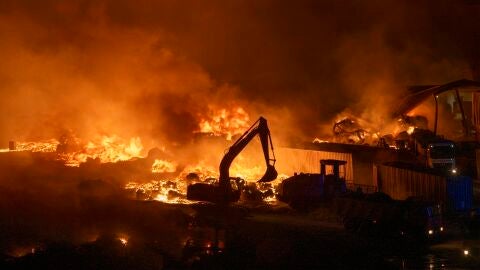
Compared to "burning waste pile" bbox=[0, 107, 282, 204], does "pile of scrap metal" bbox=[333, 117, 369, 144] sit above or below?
above

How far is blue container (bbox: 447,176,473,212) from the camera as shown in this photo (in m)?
20.3

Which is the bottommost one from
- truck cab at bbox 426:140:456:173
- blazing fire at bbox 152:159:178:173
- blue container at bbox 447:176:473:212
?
blue container at bbox 447:176:473:212

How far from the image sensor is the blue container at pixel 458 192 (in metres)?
20.3

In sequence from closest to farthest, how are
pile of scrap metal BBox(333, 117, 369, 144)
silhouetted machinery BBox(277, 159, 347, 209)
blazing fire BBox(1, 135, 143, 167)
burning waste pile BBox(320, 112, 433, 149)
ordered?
silhouetted machinery BBox(277, 159, 347, 209), burning waste pile BBox(320, 112, 433, 149), blazing fire BBox(1, 135, 143, 167), pile of scrap metal BBox(333, 117, 369, 144)

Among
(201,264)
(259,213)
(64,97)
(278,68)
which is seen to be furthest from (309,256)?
(278,68)

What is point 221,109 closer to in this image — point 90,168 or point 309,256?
point 90,168

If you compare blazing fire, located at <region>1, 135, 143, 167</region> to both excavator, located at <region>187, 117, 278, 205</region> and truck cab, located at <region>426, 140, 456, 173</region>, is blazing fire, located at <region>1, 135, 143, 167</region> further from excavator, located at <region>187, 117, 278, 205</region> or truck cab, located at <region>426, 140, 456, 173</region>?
truck cab, located at <region>426, 140, 456, 173</region>

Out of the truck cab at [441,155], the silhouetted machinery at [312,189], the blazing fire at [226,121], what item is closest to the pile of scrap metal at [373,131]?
the truck cab at [441,155]

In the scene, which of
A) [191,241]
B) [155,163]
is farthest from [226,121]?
[191,241]

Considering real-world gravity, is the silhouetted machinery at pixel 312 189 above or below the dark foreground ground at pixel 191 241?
above

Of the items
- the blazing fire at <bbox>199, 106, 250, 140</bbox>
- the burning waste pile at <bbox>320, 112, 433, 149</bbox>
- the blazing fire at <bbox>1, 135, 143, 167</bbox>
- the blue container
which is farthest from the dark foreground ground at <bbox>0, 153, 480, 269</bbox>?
the burning waste pile at <bbox>320, 112, 433, 149</bbox>

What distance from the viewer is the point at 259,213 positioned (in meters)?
23.0

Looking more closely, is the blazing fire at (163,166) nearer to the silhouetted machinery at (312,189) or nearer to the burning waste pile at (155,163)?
the burning waste pile at (155,163)

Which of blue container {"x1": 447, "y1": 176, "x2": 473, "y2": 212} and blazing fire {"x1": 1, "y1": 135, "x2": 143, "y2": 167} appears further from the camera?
A: blazing fire {"x1": 1, "y1": 135, "x2": 143, "y2": 167}
